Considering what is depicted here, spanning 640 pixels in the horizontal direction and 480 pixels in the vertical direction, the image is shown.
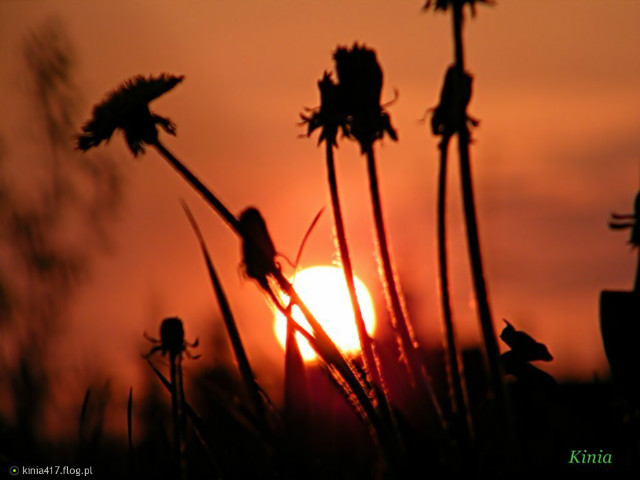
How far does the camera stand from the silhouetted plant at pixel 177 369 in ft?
5.99

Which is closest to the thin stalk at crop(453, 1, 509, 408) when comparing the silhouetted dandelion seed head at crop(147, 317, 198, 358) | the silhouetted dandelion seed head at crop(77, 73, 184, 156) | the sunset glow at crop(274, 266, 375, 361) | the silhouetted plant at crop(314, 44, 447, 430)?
the silhouetted plant at crop(314, 44, 447, 430)

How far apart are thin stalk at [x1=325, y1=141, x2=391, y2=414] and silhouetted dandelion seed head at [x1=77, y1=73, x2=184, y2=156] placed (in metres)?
0.48

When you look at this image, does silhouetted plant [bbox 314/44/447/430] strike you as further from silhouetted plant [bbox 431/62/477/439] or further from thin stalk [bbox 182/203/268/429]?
thin stalk [bbox 182/203/268/429]

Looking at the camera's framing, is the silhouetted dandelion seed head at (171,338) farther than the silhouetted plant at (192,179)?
Yes

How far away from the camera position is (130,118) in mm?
2418

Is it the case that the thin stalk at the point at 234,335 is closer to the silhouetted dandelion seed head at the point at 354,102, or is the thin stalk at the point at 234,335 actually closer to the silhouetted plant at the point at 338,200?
the silhouetted plant at the point at 338,200

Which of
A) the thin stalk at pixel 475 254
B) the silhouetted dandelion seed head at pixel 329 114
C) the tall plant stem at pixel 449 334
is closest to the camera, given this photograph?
the thin stalk at pixel 475 254

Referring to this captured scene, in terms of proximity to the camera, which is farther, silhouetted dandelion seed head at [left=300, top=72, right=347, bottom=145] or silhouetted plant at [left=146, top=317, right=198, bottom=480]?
silhouetted dandelion seed head at [left=300, top=72, right=347, bottom=145]

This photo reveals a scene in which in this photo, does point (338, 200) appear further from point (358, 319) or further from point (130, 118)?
point (130, 118)

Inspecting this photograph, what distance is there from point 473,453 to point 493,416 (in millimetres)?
307

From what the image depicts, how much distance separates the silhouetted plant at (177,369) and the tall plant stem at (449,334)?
549 mm

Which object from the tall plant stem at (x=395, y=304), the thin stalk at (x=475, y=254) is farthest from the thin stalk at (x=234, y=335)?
the thin stalk at (x=475, y=254)

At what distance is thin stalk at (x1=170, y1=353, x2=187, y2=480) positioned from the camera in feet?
5.76

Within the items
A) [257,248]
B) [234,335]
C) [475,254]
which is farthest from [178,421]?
[475,254]
